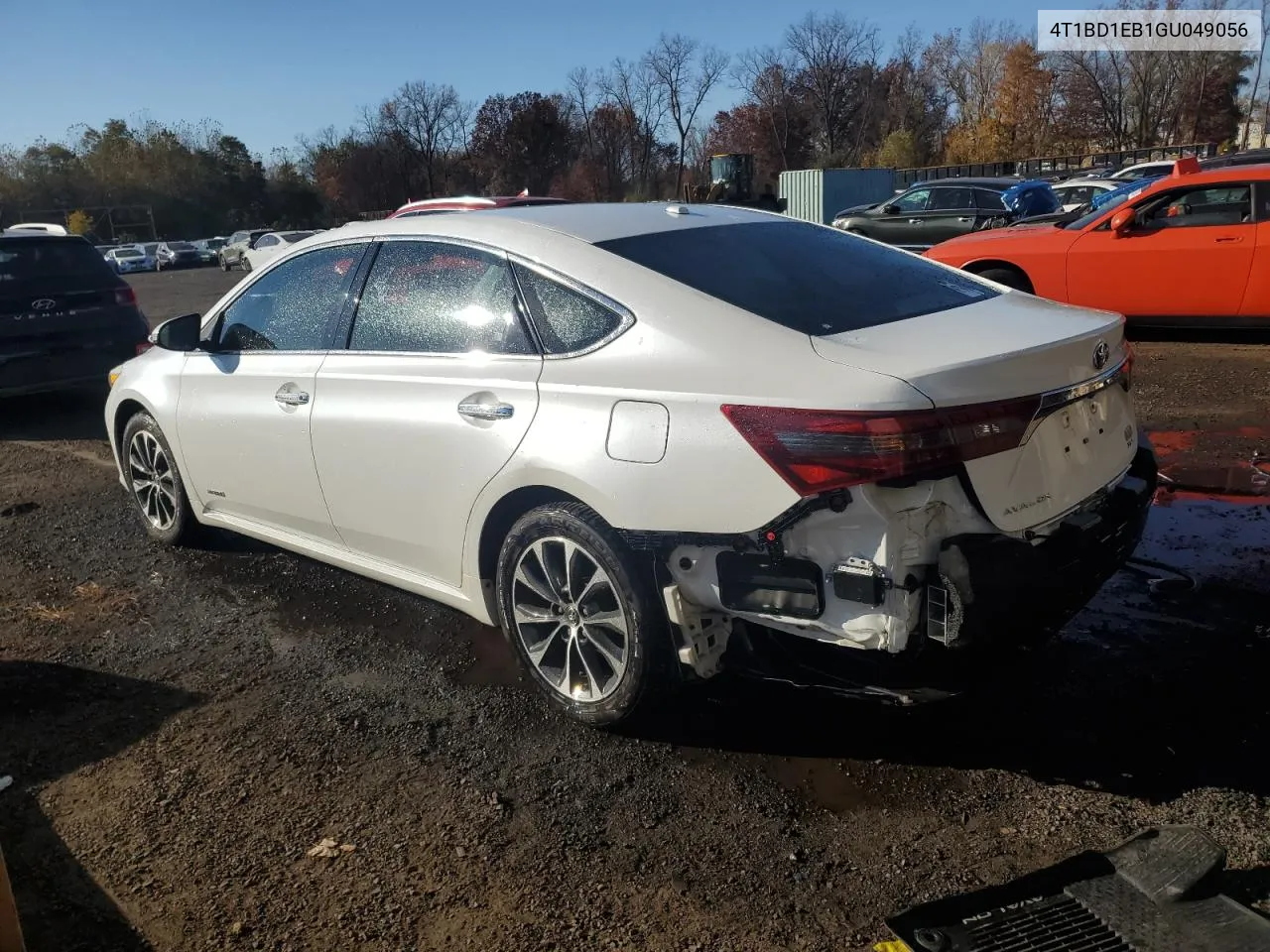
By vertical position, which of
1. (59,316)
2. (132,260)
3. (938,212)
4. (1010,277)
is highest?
(938,212)

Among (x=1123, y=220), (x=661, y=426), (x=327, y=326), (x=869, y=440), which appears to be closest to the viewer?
(x=869, y=440)

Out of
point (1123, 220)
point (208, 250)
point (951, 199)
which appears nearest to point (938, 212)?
point (951, 199)

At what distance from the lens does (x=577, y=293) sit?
334 centimetres

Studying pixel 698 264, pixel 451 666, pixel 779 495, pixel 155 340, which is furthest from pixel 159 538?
pixel 779 495

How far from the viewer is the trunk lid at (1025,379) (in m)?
2.73

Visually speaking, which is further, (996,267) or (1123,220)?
(996,267)

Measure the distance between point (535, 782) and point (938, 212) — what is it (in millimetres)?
16291

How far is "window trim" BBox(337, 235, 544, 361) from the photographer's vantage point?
3.43 metres

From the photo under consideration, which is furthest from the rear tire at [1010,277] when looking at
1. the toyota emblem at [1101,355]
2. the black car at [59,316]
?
the black car at [59,316]

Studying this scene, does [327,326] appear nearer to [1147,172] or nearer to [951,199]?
[951,199]

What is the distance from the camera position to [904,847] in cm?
273

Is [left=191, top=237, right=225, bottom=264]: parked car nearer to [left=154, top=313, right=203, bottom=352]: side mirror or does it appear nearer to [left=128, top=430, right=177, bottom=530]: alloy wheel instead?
[left=128, top=430, right=177, bottom=530]: alloy wheel

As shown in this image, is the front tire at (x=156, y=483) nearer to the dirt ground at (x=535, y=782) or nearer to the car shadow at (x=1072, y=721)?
the dirt ground at (x=535, y=782)

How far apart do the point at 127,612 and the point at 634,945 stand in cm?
323
